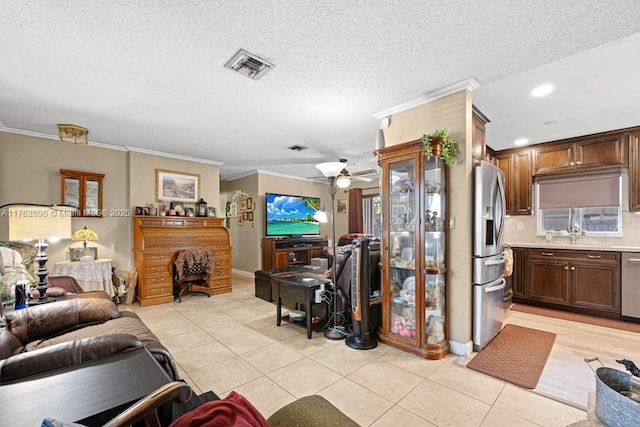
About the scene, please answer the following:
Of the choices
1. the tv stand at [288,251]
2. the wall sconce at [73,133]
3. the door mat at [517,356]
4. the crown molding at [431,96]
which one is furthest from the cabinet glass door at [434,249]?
the wall sconce at [73,133]

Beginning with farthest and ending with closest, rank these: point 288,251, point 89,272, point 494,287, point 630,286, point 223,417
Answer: point 288,251, point 89,272, point 630,286, point 494,287, point 223,417

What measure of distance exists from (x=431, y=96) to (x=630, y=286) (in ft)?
11.7

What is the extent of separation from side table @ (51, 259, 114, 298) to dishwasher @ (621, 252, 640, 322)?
23.2ft

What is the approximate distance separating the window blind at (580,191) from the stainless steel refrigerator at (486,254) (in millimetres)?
2262

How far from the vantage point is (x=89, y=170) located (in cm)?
444

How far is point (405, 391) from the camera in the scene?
2076mm

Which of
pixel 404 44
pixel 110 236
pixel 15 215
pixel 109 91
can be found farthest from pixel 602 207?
pixel 110 236

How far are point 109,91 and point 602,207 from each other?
21.4ft

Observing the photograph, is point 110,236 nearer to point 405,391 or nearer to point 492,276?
point 405,391

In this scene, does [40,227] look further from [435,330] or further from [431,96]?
[431,96]

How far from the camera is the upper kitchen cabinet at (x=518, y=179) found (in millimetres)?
4488

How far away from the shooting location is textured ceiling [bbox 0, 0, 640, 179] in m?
1.75

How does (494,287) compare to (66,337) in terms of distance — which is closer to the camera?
(66,337)

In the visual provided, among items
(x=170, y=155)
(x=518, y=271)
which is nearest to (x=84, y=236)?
(x=170, y=155)
